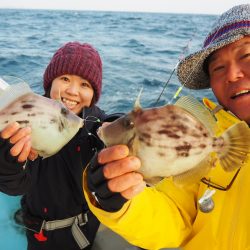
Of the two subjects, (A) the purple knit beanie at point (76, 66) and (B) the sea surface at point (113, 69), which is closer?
(A) the purple knit beanie at point (76, 66)

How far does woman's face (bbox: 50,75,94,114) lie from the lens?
2.81 meters

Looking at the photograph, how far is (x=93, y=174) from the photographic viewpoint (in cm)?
149

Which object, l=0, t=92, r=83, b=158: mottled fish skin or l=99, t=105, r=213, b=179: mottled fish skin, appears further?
l=0, t=92, r=83, b=158: mottled fish skin

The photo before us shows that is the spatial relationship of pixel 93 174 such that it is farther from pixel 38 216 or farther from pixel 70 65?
pixel 70 65

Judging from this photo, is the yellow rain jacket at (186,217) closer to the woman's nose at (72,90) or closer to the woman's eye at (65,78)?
the woman's nose at (72,90)

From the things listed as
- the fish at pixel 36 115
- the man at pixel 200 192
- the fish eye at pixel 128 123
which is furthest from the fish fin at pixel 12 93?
the fish eye at pixel 128 123

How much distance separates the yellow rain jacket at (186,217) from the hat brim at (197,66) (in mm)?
401

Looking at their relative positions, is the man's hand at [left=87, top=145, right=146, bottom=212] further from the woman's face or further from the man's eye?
the woman's face

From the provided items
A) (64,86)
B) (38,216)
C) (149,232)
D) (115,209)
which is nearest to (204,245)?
(149,232)

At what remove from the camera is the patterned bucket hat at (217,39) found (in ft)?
6.93

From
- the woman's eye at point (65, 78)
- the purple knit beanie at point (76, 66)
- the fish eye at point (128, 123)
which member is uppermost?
the fish eye at point (128, 123)

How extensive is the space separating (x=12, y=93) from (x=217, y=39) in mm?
1328

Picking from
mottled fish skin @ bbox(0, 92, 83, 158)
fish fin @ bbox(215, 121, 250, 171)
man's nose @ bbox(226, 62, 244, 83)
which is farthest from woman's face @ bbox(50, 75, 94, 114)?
fish fin @ bbox(215, 121, 250, 171)

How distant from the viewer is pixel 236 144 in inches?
58.9
